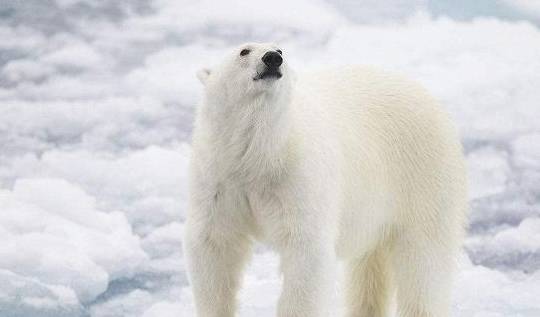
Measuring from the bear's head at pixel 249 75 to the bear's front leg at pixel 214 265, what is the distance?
2.60ft

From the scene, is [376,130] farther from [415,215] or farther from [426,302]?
[426,302]

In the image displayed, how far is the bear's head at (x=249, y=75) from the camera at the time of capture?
500cm

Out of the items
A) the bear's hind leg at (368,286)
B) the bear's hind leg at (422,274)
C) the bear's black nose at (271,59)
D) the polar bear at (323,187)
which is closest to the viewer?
the bear's black nose at (271,59)

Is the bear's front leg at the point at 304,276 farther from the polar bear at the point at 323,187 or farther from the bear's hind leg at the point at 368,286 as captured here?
the bear's hind leg at the point at 368,286

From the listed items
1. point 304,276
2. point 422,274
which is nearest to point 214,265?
point 304,276

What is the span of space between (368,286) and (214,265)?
1.50 m

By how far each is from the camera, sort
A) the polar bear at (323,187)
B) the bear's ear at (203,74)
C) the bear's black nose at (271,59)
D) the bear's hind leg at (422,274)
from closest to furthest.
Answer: the bear's black nose at (271,59) < the polar bear at (323,187) < the bear's ear at (203,74) < the bear's hind leg at (422,274)

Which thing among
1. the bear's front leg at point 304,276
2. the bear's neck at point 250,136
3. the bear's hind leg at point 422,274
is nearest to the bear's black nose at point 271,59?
the bear's neck at point 250,136

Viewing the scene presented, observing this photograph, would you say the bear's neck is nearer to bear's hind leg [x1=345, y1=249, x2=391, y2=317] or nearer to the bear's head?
the bear's head

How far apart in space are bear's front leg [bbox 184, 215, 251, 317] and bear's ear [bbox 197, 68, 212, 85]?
2.66ft

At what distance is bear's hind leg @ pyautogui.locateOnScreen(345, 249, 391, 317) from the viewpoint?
6.47 metres

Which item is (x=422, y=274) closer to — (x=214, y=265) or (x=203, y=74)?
(x=214, y=265)

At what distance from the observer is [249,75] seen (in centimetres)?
503

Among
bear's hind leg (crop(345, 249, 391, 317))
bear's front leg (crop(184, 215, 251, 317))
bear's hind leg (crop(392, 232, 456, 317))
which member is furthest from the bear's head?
bear's hind leg (crop(345, 249, 391, 317))
